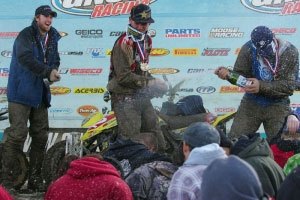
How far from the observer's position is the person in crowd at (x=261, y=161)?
14.4 feet

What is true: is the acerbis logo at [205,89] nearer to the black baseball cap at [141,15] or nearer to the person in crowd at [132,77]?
the person in crowd at [132,77]

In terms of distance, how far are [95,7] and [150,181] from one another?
15.0ft

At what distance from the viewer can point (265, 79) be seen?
6.97m

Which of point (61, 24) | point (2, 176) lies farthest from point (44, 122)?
point (61, 24)

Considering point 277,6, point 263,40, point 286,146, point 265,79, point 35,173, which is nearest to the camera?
point 286,146

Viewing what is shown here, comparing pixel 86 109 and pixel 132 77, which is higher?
pixel 132 77

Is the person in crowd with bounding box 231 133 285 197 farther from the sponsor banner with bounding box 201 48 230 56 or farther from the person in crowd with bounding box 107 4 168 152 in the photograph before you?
the sponsor banner with bounding box 201 48 230 56

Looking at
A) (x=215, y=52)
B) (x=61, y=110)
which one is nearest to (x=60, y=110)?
(x=61, y=110)

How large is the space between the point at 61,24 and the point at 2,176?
7.45 ft

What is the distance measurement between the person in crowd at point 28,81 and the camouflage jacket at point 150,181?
9.28ft

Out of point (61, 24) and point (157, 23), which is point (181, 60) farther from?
point (61, 24)

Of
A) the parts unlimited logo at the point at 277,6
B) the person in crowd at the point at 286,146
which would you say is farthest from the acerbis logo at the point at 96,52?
the person in crowd at the point at 286,146

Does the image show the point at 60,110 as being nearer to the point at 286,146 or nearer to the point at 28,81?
the point at 28,81

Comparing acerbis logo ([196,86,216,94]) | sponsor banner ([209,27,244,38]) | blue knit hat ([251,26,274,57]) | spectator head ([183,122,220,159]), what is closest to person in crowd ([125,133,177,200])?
spectator head ([183,122,220,159])
